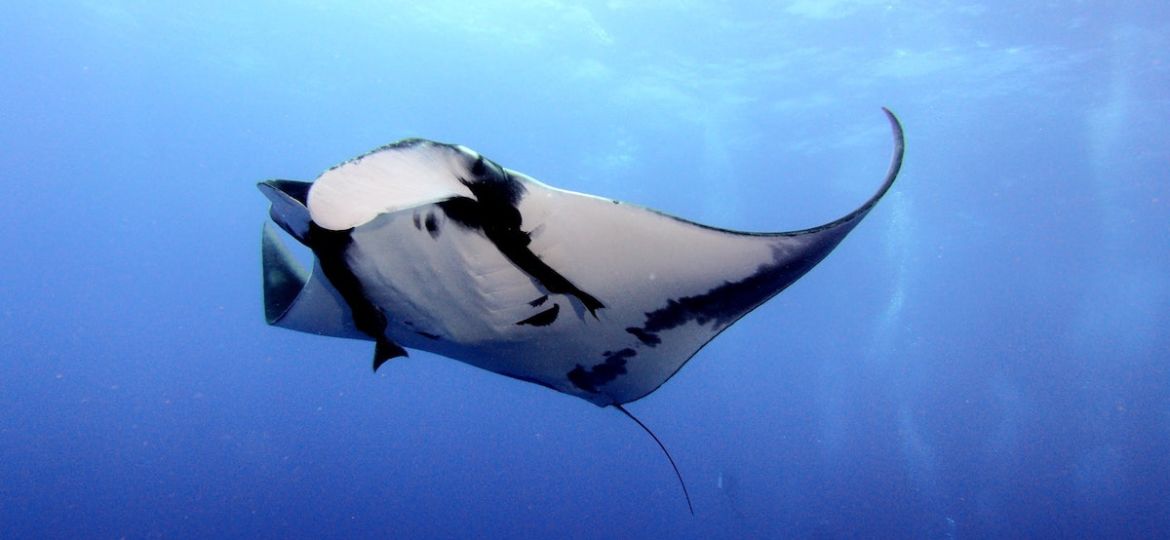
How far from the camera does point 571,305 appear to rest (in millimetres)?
2553

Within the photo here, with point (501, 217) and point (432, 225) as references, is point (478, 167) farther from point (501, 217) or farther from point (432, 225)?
point (432, 225)

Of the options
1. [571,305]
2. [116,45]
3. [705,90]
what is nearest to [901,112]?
[705,90]

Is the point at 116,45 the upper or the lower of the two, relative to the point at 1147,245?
upper

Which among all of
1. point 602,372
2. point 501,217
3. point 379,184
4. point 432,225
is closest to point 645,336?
point 602,372

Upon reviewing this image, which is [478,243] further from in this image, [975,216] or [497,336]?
[975,216]

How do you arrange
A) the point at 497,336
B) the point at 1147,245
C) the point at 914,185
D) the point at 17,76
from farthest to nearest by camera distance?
the point at 17,76
the point at 1147,245
the point at 914,185
the point at 497,336

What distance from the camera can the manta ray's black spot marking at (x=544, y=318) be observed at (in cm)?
259

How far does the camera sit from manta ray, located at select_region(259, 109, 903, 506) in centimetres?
162

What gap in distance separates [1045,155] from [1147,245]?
14.1 meters

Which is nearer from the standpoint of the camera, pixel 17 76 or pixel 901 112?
pixel 901 112

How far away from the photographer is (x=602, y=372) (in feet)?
9.84

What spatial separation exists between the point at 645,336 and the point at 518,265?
0.76 metres

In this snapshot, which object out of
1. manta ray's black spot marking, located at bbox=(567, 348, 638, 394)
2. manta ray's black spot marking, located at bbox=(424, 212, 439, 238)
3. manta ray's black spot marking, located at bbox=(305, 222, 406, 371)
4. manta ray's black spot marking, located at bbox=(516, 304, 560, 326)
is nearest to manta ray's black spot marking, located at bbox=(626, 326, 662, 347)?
manta ray's black spot marking, located at bbox=(567, 348, 638, 394)

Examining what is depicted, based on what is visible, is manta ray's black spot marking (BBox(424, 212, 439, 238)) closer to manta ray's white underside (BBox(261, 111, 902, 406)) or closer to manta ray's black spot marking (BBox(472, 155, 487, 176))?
manta ray's white underside (BBox(261, 111, 902, 406))
